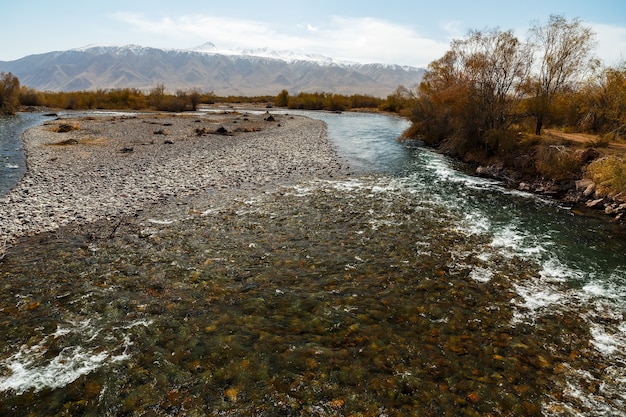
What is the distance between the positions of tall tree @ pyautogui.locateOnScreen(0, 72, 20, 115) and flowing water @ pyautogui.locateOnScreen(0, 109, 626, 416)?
215ft

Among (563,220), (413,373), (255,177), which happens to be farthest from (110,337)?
(563,220)

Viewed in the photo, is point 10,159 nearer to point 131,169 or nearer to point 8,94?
point 131,169

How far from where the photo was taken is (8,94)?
60125 millimetres

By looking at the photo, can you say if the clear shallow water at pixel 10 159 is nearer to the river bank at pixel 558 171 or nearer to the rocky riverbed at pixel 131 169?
the rocky riverbed at pixel 131 169

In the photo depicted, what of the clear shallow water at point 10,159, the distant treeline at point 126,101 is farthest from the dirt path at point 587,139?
the clear shallow water at point 10,159

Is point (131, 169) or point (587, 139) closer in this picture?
point (131, 169)

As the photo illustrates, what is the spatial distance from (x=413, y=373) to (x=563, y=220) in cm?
1465

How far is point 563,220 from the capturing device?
16.8m

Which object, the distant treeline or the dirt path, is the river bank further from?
the distant treeline

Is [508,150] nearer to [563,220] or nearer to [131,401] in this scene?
[563,220]

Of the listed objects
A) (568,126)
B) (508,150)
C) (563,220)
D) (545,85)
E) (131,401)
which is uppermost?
(545,85)

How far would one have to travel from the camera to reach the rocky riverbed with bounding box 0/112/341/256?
14.9m

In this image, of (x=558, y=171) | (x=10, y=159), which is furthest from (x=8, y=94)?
(x=558, y=171)

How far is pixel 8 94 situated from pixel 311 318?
77.8m
